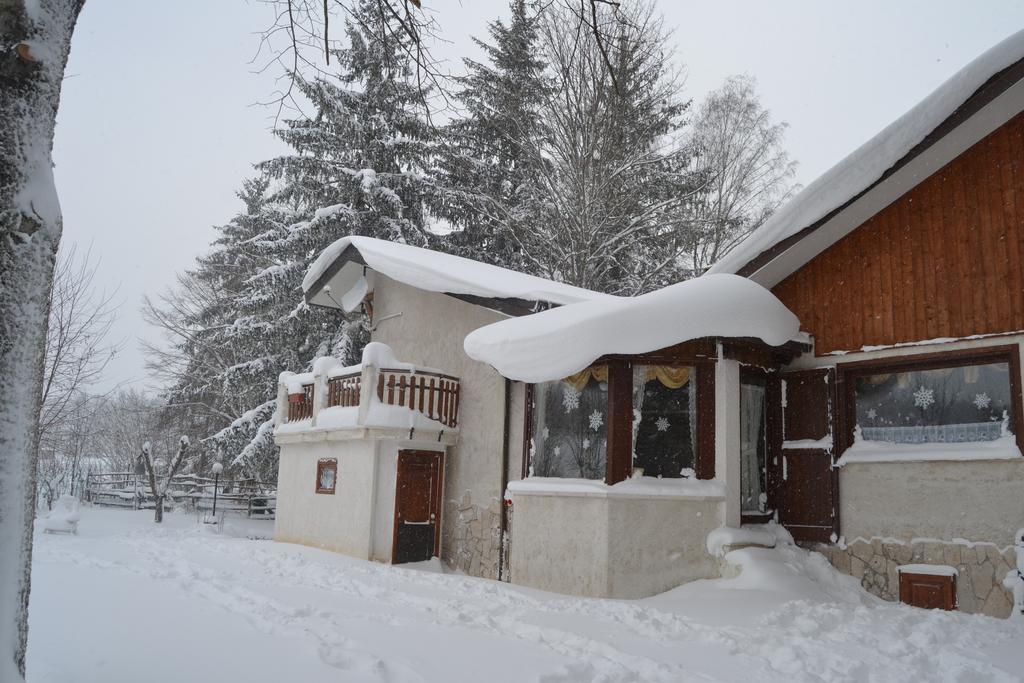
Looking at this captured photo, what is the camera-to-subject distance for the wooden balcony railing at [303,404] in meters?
13.5

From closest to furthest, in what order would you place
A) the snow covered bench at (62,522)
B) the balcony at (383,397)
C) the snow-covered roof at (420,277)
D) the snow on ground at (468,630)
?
the snow on ground at (468,630), the snow-covered roof at (420,277), the balcony at (383,397), the snow covered bench at (62,522)

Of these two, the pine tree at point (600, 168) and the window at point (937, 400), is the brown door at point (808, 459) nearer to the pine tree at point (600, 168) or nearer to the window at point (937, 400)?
the window at point (937, 400)

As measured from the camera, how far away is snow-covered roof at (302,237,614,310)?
10.5 m

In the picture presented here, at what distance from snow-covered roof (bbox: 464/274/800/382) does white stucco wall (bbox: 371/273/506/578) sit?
2609mm

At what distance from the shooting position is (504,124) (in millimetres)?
18578

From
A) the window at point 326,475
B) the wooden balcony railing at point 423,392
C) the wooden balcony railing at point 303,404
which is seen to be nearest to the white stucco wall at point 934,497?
the wooden balcony railing at point 423,392

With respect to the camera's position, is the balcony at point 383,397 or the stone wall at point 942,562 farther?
the balcony at point 383,397

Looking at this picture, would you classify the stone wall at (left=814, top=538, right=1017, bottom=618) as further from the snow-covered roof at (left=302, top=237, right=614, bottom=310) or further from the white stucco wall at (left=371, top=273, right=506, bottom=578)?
the white stucco wall at (left=371, top=273, right=506, bottom=578)

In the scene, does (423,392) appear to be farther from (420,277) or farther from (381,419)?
(420,277)

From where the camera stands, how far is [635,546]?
8203 millimetres

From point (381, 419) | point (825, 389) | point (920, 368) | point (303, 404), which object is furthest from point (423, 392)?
point (920, 368)

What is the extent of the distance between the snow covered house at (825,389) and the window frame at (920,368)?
0.08 ft

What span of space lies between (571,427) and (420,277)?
3.91m

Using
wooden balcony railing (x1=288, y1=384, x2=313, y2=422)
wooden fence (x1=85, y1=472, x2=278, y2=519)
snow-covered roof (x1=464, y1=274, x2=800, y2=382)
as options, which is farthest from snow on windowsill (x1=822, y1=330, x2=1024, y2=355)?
wooden fence (x1=85, y1=472, x2=278, y2=519)
